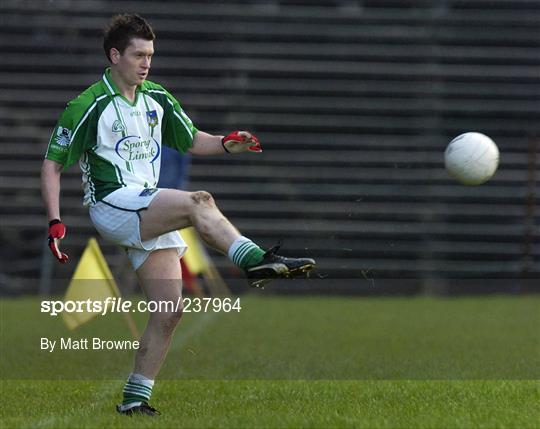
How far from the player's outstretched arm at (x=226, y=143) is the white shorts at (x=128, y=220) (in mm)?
491

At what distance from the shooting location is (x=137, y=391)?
5.36 meters

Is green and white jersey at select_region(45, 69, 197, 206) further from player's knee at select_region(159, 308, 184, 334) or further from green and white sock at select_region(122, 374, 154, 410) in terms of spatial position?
green and white sock at select_region(122, 374, 154, 410)

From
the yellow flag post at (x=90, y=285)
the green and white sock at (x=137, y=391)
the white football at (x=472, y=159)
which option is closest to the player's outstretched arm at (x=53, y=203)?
the green and white sock at (x=137, y=391)

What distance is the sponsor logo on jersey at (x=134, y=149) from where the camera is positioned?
5336 millimetres

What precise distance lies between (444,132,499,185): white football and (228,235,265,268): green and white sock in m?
2.36

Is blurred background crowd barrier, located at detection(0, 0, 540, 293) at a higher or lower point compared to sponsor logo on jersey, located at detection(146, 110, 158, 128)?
higher

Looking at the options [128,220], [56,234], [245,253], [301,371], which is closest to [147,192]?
[128,220]

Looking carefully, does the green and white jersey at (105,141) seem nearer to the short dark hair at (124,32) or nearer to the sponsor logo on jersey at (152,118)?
the sponsor logo on jersey at (152,118)

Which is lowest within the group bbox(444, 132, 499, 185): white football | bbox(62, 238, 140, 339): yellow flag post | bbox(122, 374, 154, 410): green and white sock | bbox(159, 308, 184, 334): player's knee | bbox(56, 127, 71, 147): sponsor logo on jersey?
bbox(122, 374, 154, 410): green and white sock

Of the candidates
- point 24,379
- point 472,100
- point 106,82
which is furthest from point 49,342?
point 472,100

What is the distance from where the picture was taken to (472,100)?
17.1 meters

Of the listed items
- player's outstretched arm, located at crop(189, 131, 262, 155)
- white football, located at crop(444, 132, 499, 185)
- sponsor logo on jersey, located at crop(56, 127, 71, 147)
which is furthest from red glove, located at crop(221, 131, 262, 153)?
white football, located at crop(444, 132, 499, 185)

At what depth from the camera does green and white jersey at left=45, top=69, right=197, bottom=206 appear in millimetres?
5305

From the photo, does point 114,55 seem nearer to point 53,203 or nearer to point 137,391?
point 53,203
